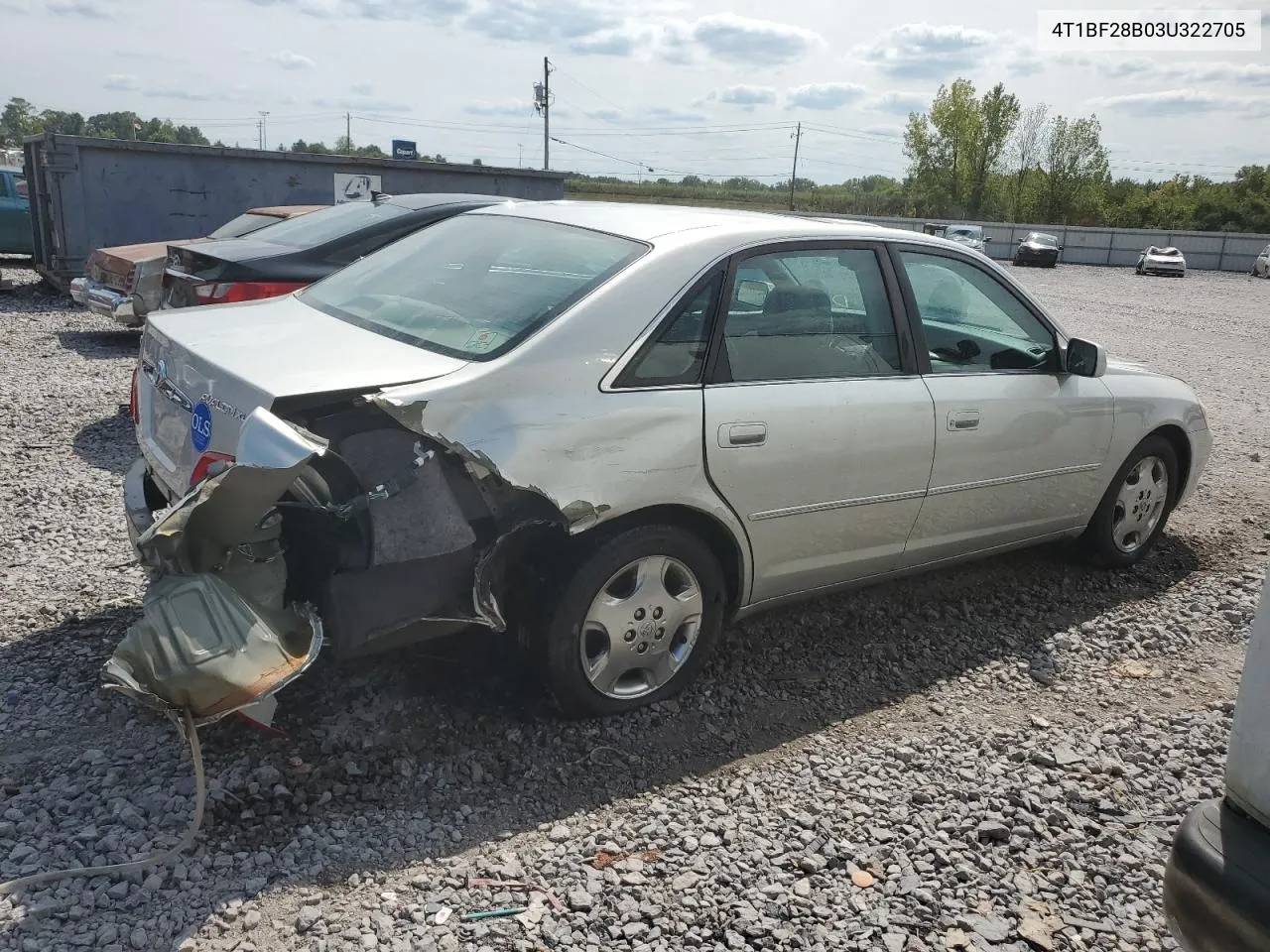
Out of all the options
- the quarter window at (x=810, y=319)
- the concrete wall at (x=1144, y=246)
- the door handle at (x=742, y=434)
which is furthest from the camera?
the concrete wall at (x=1144, y=246)

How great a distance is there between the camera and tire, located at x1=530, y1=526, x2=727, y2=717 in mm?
3242

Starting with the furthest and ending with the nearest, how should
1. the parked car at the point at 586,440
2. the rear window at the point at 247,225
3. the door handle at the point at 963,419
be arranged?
1. the rear window at the point at 247,225
2. the door handle at the point at 963,419
3. the parked car at the point at 586,440

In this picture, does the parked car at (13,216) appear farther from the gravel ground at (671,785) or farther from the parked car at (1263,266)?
the parked car at (1263,266)

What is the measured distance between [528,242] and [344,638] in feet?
5.49

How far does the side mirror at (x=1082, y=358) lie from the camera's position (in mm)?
4453

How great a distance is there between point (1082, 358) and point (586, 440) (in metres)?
2.54

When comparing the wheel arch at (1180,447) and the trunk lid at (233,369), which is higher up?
the trunk lid at (233,369)

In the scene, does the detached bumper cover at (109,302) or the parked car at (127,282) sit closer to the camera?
the parked car at (127,282)

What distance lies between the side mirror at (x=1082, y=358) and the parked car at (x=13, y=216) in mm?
17288

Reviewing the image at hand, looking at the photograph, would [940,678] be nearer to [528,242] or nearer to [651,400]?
[651,400]

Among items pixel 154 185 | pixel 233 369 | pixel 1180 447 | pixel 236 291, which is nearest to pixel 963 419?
pixel 1180 447

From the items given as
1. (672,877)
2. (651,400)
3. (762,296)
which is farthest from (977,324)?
(672,877)

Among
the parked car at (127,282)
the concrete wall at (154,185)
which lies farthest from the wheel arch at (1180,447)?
the concrete wall at (154,185)

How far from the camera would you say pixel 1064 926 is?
2.69 m
